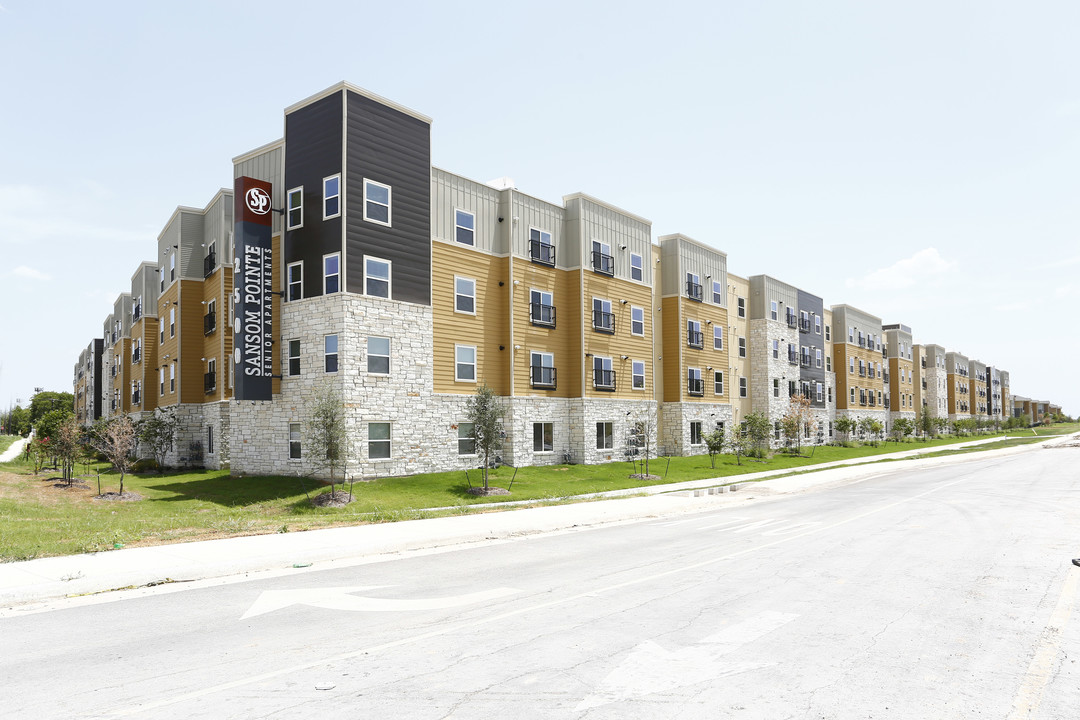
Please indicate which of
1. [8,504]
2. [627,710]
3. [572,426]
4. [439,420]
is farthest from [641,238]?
[627,710]

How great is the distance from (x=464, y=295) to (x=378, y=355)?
6142 millimetres

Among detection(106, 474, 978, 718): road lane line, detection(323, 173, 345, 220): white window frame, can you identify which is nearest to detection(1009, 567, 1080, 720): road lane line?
detection(106, 474, 978, 718): road lane line

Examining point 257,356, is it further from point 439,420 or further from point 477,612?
point 477,612

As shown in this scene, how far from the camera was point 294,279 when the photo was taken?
94.7ft

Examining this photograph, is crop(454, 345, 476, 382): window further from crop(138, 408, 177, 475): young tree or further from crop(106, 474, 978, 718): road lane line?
crop(106, 474, 978, 718): road lane line

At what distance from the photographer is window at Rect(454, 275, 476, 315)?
31938 millimetres

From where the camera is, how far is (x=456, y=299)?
31875 millimetres

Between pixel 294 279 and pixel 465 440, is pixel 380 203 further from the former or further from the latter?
pixel 465 440

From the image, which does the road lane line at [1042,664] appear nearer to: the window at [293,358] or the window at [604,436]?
the window at [293,358]

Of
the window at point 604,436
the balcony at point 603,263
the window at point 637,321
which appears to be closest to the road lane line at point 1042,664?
the window at point 604,436

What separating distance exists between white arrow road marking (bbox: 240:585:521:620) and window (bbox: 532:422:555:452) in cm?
2518

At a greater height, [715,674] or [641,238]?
[641,238]

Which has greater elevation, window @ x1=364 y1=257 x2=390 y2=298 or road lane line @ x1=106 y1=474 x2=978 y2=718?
window @ x1=364 y1=257 x2=390 y2=298

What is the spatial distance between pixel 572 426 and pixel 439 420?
29.7 feet
